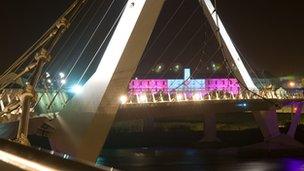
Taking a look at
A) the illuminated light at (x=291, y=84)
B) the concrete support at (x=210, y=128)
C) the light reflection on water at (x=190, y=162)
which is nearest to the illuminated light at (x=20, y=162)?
the light reflection on water at (x=190, y=162)

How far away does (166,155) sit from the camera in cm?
4112

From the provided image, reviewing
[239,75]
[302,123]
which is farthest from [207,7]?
[302,123]

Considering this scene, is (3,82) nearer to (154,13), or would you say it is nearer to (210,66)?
(154,13)

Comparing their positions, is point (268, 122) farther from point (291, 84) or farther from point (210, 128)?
point (291, 84)

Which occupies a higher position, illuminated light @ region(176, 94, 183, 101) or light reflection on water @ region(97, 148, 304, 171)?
illuminated light @ region(176, 94, 183, 101)

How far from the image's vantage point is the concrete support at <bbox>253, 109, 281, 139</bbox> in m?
42.2

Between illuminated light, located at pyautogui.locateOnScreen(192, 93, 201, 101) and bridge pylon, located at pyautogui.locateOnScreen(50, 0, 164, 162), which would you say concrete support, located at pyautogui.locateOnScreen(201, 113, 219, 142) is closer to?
illuminated light, located at pyautogui.locateOnScreen(192, 93, 201, 101)

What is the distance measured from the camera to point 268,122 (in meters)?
42.8

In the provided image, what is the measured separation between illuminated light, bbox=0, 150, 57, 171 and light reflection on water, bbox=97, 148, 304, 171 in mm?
27036

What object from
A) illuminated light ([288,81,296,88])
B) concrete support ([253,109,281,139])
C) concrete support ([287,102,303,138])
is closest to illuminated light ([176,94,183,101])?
concrete support ([253,109,281,139])

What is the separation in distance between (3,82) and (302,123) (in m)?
57.8

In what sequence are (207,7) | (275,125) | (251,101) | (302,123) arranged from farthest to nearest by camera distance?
(302,123) < (275,125) < (207,7) < (251,101)

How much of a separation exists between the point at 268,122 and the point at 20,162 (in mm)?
40422

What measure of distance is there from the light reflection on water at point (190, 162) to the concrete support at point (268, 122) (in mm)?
4568
